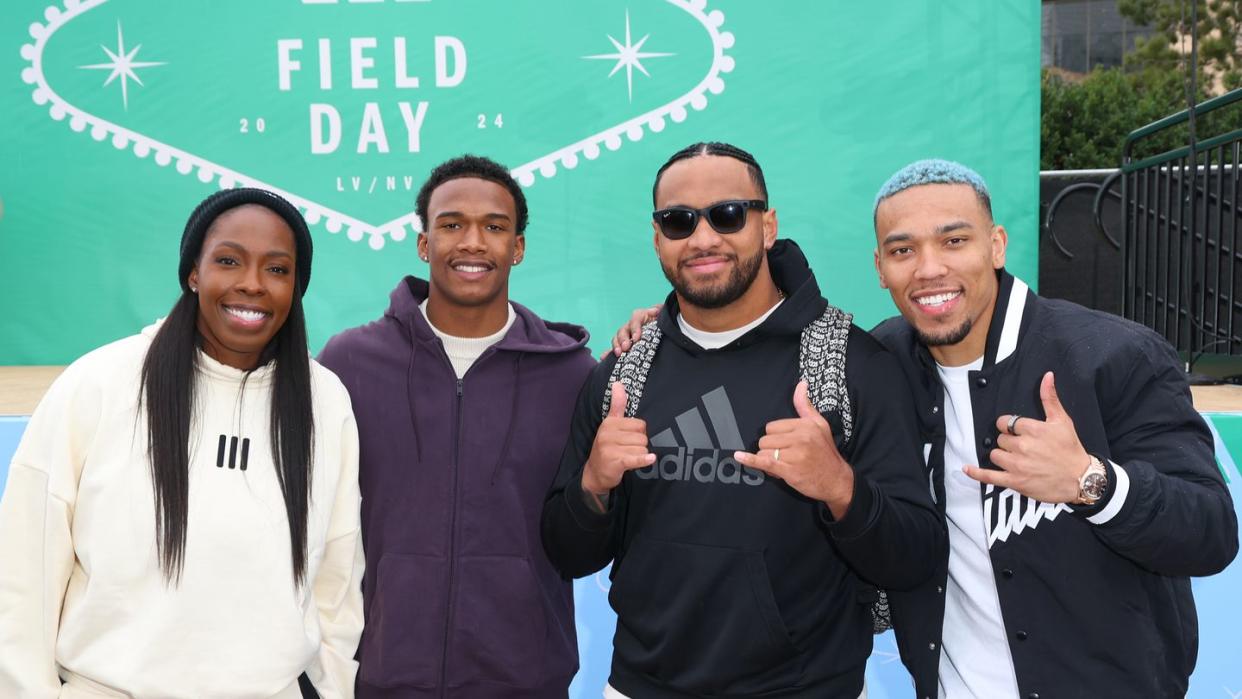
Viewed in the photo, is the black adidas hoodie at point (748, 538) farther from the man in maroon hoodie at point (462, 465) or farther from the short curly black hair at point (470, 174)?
the short curly black hair at point (470, 174)

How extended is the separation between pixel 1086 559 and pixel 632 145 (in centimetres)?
372

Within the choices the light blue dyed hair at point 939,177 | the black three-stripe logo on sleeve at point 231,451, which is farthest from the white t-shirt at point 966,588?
the black three-stripe logo on sleeve at point 231,451

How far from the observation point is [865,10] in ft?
16.5

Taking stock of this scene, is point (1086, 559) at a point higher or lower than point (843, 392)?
lower

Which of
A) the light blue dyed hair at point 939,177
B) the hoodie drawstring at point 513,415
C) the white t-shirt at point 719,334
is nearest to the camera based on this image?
the light blue dyed hair at point 939,177

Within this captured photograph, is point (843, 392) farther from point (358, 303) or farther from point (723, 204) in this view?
point (358, 303)

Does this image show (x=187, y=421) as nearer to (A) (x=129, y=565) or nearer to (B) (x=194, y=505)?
(B) (x=194, y=505)

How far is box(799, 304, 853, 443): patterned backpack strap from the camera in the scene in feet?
6.42

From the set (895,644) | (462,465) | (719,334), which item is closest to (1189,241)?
(895,644)

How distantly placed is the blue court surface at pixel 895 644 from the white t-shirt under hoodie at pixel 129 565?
1.39 meters

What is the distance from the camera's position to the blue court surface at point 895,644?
9.70ft

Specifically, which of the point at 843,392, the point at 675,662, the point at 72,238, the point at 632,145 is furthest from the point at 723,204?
the point at 72,238

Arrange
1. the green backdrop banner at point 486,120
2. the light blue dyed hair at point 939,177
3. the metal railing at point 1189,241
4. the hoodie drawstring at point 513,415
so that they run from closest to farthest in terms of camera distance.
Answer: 1. the light blue dyed hair at point 939,177
2. the hoodie drawstring at point 513,415
3. the metal railing at point 1189,241
4. the green backdrop banner at point 486,120

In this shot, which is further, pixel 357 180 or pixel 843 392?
pixel 357 180
